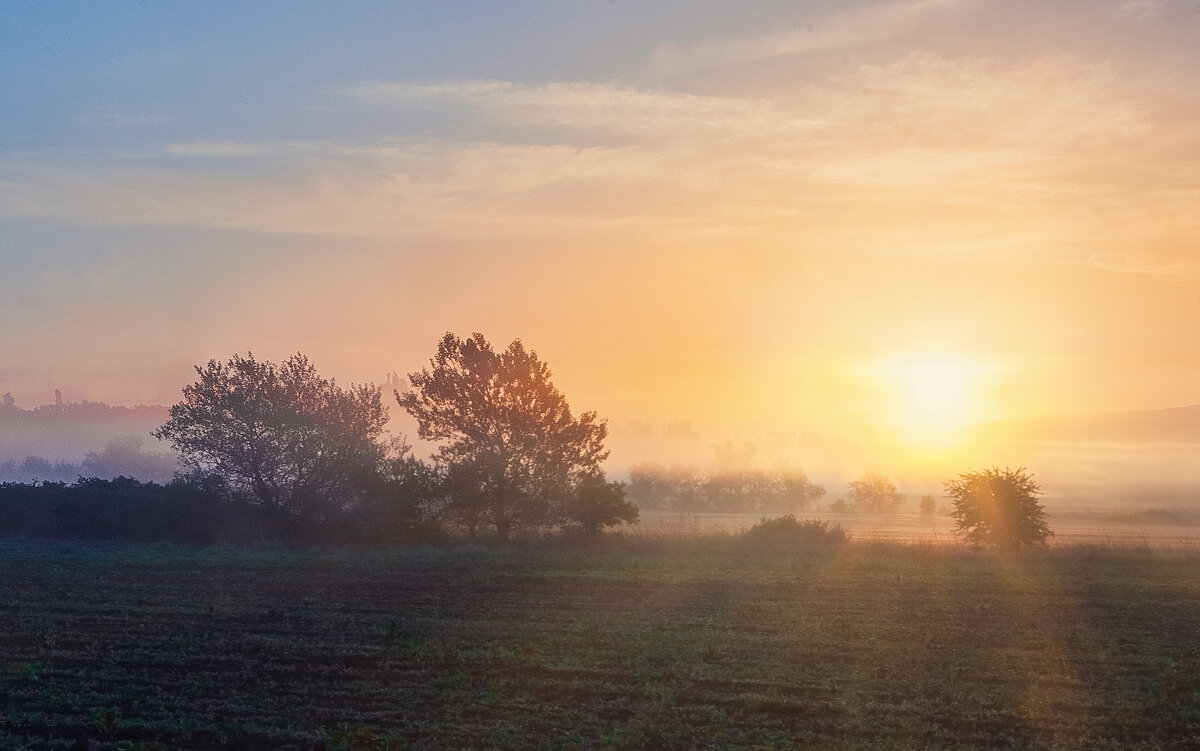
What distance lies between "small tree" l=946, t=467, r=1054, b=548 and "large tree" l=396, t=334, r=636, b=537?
1738cm

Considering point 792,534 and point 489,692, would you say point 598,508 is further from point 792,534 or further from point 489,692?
point 489,692

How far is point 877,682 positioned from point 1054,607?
11602mm

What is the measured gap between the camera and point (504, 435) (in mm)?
50062

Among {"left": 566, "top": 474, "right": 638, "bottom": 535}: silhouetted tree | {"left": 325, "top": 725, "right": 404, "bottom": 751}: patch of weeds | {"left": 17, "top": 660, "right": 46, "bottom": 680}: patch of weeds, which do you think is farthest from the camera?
{"left": 566, "top": 474, "right": 638, "bottom": 535}: silhouetted tree

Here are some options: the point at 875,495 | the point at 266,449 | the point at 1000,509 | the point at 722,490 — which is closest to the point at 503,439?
the point at 266,449

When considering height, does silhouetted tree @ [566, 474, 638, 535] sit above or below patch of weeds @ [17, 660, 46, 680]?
above

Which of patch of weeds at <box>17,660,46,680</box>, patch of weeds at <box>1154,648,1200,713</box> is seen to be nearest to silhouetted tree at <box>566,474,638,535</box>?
patch of weeds at <box>1154,648,1200,713</box>

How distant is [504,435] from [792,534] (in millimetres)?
15896

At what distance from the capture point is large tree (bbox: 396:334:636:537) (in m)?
48.9

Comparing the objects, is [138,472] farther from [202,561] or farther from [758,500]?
[202,561]

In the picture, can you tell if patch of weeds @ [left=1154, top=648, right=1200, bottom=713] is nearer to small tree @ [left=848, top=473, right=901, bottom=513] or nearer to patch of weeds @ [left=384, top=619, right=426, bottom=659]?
patch of weeds @ [left=384, top=619, right=426, bottom=659]

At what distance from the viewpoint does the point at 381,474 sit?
163ft

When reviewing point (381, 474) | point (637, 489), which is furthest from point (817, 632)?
point (637, 489)

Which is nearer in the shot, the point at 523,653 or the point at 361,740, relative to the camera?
the point at 361,740
